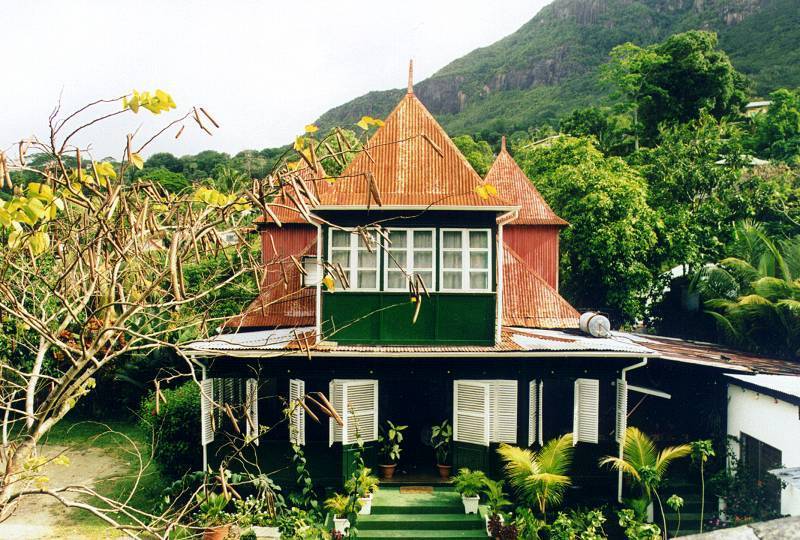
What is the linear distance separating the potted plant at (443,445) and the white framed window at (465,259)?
9.27 feet

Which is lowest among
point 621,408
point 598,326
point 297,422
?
point 297,422

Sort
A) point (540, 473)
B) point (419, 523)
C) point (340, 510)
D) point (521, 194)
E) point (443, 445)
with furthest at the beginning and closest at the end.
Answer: point (521, 194)
point (443, 445)
point (419, 523)
point (540, 473)
point (340, 510)

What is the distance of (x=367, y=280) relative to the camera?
1335 cm

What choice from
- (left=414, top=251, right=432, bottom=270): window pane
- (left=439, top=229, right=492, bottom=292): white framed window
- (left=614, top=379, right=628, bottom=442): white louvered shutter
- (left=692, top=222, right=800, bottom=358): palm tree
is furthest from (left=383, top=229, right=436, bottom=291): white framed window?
(left=692, top=222, right=800, bottom=358): palm tree

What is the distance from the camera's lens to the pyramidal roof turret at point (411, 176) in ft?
42.9

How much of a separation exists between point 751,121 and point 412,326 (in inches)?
1534

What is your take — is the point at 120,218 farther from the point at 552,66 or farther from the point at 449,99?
the point at 449,99

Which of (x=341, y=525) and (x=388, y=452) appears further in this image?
(x=388, y=452)

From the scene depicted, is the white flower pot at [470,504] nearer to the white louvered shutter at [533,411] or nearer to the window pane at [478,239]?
the white louvered shutter at [533,411]

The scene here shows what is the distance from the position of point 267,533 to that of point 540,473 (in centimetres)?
485

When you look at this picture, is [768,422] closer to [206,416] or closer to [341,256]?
[341,256]

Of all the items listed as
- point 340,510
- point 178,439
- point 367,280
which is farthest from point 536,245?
point 178,439

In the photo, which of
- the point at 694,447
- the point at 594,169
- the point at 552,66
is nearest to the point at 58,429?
the point at 694,447

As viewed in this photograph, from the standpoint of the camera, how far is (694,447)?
1193 centimetres
